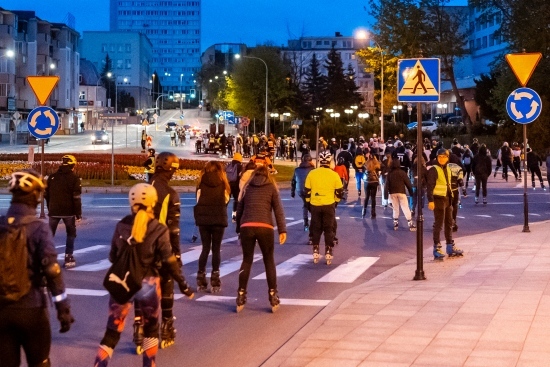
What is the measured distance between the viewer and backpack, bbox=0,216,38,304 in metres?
5.62

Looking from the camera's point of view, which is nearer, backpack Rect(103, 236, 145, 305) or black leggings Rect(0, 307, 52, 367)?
black leggings Rect(0, 307, 52, 367)

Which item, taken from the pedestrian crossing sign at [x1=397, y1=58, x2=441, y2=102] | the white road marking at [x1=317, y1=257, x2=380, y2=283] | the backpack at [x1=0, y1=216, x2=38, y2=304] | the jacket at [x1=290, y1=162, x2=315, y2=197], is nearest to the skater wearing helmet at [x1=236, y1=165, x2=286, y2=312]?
the white road marking at [x1=317, y1=257, x2=380, y2=283]

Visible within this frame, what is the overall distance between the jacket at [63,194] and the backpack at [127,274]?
25.9ft

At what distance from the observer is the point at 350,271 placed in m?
14.5

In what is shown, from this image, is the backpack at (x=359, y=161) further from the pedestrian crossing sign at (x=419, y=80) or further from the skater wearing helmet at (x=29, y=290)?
the skater wearing helmet at (x=29, y=290)

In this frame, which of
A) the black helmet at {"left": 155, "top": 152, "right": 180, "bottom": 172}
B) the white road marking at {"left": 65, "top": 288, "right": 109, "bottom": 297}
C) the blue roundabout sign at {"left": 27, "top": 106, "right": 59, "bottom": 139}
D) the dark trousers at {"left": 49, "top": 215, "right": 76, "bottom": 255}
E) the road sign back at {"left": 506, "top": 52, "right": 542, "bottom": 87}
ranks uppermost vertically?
the road sign back at {"left": 506, "top": 52, "right": 542, "bottom": 87}

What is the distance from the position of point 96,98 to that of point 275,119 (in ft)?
238

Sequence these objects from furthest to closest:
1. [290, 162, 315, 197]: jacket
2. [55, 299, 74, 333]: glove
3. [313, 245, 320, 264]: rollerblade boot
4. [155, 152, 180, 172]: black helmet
Result: [290, 162, 315, 197]: jacket → [313, 245, 320, 264]: rollerblade boot → [155, 152, 180, 172]: black helmet → [55, 299, 74, 333]: glove

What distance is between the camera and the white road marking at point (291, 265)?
14086mm

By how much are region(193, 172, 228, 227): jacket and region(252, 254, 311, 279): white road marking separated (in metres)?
2.28

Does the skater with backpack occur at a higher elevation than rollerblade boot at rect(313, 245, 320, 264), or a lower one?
higher

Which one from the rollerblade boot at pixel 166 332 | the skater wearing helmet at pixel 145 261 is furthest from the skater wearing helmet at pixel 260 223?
the skater wearing helmet at pixel 145 261

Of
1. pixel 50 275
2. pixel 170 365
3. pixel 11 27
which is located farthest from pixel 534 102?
pixel 11 27

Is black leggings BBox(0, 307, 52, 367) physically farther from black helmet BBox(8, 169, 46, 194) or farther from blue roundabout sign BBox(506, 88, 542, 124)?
blue roundabout sign BBox(506, 88, 542, 124)
